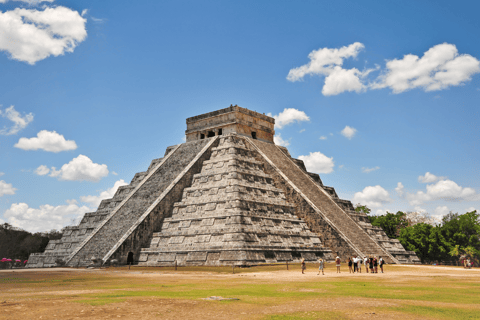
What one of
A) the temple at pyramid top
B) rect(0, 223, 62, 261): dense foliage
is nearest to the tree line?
the temple at pyramid top

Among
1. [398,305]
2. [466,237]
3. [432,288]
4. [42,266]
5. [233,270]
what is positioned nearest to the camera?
[398,305]

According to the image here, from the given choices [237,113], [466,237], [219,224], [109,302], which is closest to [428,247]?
[466,237]

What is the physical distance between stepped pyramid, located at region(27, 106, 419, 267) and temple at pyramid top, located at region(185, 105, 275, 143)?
4.2 inches

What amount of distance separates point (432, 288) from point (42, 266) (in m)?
25.0

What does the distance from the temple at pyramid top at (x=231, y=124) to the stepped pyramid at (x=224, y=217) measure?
11 cm

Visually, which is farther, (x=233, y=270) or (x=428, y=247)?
(x=428, y=247)

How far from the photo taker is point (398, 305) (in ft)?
27.7

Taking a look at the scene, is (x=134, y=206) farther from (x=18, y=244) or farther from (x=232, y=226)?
(x=18, y=244)

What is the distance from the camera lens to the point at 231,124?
3158cm

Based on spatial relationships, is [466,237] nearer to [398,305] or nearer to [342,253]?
[342,253]

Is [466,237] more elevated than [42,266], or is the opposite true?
[466,237]

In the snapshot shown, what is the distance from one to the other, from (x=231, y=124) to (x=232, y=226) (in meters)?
12.3

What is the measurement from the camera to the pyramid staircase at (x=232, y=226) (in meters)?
20.5

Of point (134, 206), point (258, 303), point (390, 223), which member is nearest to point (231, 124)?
point (134, 206)
